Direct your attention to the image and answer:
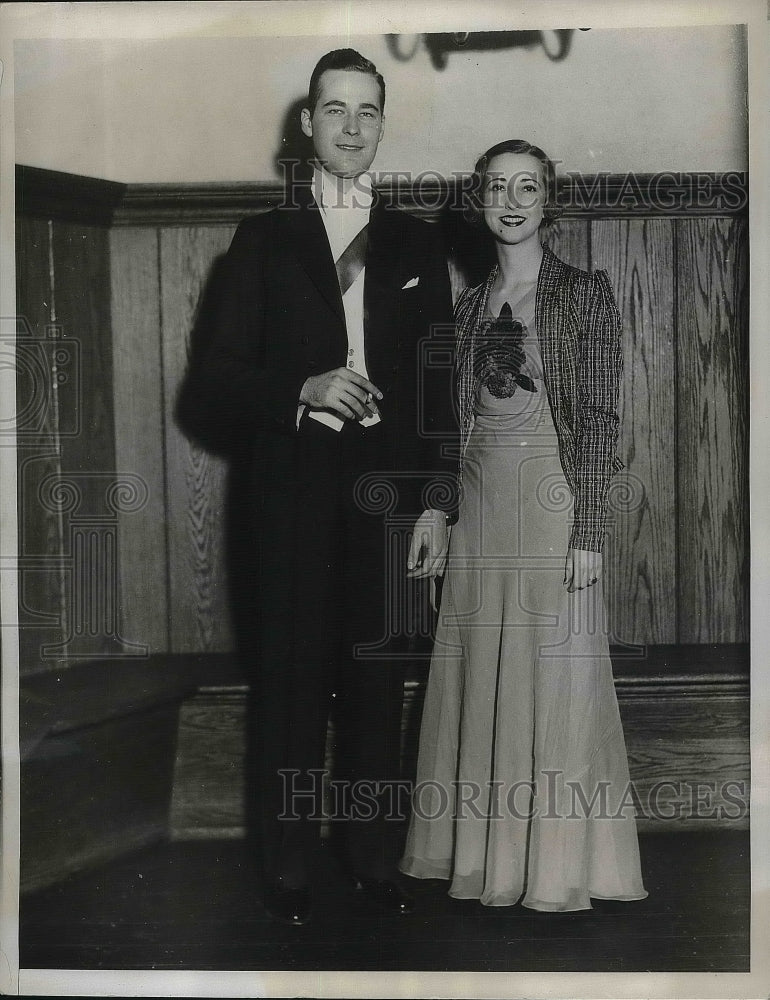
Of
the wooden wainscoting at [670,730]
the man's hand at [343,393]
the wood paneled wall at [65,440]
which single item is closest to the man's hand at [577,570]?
the wooden wainscoting at [670,730]

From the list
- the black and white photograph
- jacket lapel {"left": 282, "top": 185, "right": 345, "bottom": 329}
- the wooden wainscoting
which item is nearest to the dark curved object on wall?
the black and white photograph

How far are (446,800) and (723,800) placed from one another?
0.51 meters

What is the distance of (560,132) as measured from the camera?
65.7 inches

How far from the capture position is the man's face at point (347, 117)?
1.66 meters

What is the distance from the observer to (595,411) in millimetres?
1659

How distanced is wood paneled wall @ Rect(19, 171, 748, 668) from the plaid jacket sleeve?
0.04 metres

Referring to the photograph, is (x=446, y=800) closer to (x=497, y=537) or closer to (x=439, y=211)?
(x=497, y=537)

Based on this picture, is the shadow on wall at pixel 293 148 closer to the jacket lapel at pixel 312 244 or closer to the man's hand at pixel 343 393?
the jacket lapel at pixel 312 244

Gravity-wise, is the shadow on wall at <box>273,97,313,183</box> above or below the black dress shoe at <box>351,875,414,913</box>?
above

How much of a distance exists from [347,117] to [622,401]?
71 centimetres

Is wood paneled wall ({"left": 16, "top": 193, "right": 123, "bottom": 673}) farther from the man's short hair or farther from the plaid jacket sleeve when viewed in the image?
the plaid jacket sleeve

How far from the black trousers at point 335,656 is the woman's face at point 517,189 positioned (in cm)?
46

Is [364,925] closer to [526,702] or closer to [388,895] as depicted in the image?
[388,895]

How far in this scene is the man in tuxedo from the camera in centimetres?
168
